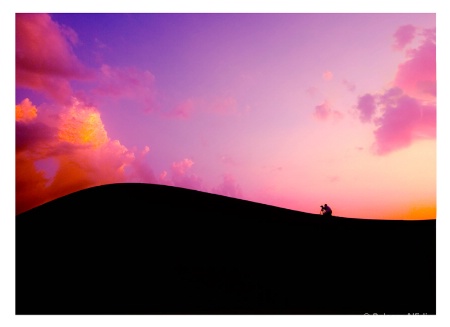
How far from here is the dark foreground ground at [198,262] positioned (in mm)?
5336

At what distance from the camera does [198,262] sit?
580cm

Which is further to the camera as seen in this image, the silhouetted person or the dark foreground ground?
the silhouetted person

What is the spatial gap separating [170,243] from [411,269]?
362cm

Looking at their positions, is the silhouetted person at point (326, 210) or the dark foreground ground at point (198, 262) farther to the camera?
the silhouetted person at point (326, 210)

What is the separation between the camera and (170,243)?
5.87 meters

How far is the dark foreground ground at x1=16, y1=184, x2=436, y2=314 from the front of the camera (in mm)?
5336

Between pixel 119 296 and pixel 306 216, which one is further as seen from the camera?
pixel 306 216
